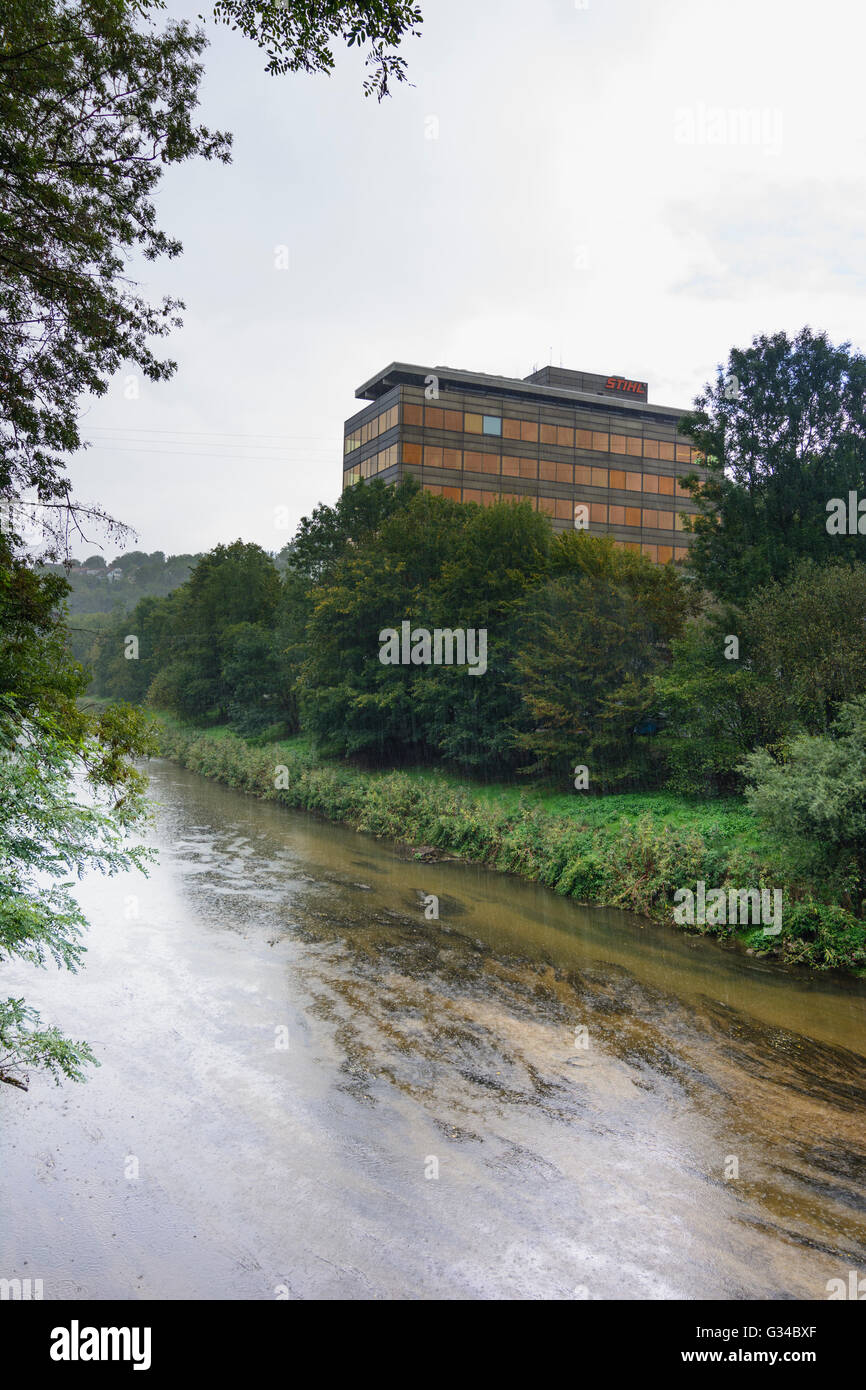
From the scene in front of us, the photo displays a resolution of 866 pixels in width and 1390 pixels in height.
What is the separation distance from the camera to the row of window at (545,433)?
59.8 meters

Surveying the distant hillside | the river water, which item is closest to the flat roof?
the river water

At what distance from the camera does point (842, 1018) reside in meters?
13.3

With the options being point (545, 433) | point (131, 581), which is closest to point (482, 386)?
point (545, 433)

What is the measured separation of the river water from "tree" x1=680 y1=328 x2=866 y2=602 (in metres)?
16.4

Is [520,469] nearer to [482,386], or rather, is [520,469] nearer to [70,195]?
[482,386]

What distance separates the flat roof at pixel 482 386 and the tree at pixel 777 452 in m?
31.7

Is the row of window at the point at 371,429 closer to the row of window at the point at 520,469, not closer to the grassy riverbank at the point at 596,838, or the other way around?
the row of window at the point at 520,469

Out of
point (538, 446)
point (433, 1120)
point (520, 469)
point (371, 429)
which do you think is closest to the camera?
point (433, 1120)

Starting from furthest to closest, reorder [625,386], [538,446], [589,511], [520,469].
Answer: [625,386] < [589,511] < [538,446] < [520,469]

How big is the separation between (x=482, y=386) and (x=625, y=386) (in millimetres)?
14896

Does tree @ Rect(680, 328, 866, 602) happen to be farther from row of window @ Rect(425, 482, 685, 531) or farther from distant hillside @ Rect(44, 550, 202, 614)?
distant hillside @ Rect(44, 550, 202, 614)

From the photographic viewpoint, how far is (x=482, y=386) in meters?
62.5

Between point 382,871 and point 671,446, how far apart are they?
53695mm
